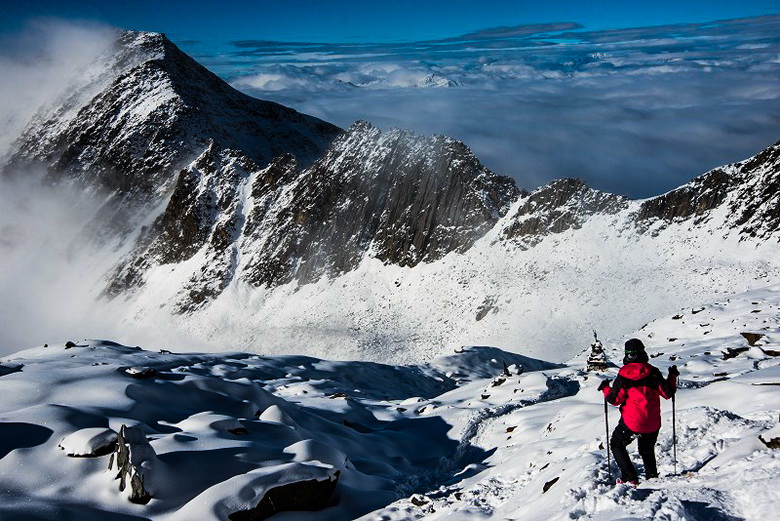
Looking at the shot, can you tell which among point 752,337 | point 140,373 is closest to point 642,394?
point 140,373

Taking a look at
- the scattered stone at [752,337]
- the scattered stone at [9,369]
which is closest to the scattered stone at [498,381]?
the scattered stone at [752,337]

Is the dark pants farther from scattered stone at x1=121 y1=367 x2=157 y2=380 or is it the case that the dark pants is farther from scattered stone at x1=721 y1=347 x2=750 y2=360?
scattered stone at x1=721 y1=347 x2=750 y2=360

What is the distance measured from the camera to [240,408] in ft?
61.7

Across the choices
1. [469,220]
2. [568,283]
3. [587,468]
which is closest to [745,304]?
[568,283]

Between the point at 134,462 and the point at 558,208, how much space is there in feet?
193

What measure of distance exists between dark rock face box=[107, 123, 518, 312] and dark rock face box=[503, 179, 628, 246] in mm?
4784

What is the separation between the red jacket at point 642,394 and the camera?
9.29m

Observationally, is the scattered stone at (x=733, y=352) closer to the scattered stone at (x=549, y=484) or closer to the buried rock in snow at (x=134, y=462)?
the scattered stone at (x=549, y=484)

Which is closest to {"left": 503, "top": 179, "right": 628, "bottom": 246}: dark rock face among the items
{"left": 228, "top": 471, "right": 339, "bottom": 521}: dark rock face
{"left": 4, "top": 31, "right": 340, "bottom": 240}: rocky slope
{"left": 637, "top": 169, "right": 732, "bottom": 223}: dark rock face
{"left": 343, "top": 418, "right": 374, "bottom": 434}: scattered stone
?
{"left": 637, "top": 169, "right": 732, "bottom": 223}: dark rock face

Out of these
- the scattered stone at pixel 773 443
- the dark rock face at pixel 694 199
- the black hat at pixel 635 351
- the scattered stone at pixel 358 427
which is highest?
the dark rock face at pixel 694 199

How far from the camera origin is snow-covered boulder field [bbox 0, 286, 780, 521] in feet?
30.2

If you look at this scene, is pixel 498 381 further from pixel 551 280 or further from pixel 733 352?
pixel 551 280

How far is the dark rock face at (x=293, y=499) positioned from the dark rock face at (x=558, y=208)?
55.1 meters

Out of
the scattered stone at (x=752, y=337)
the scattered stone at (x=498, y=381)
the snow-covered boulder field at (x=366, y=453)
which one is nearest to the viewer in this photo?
the snow-covered boulder field at (x=366, y=453)
